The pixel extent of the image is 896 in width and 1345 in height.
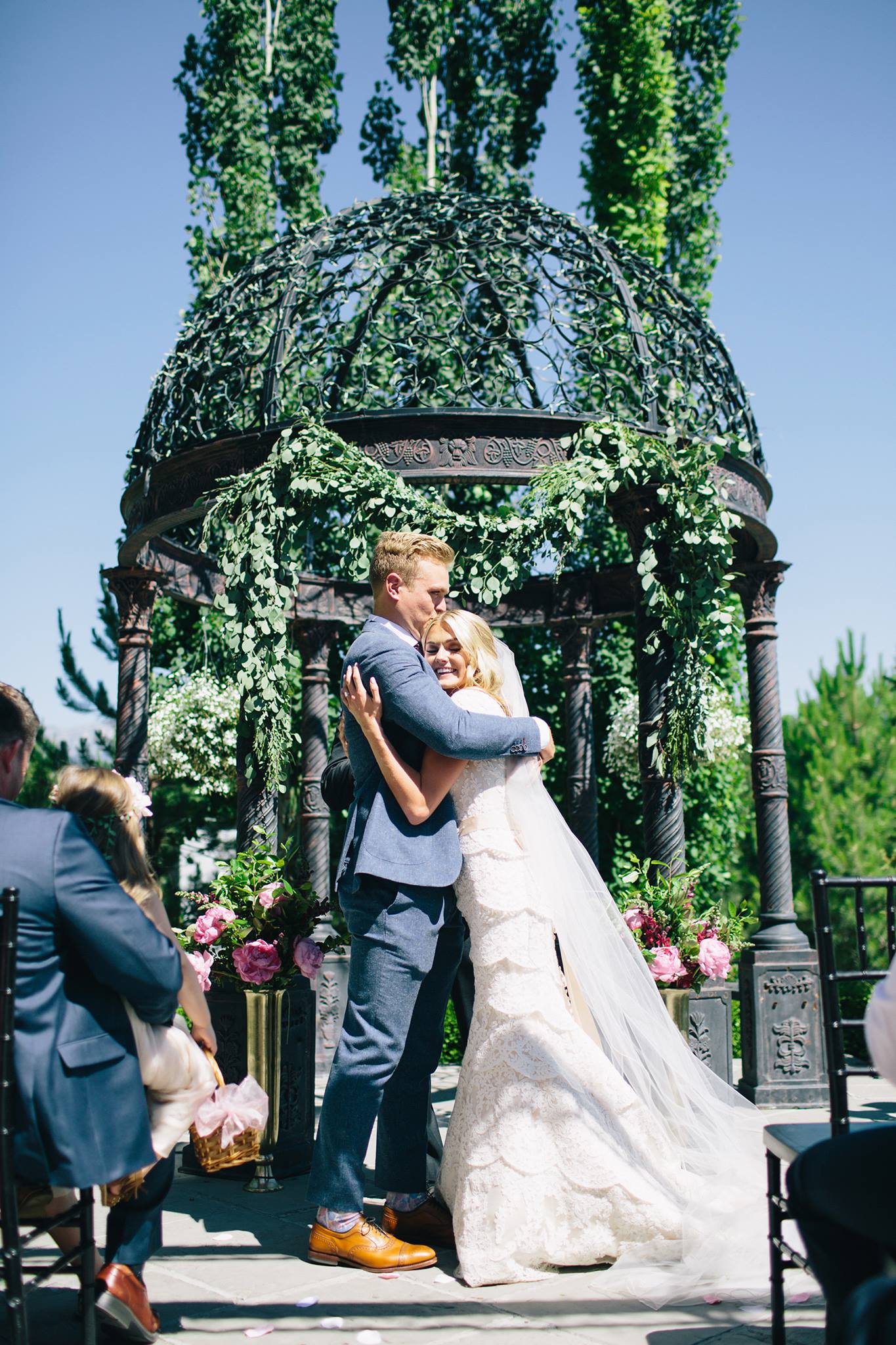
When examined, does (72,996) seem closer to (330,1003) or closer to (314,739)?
(330,1003)

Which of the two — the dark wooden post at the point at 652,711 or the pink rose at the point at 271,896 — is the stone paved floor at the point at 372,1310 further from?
the dark wooden post at the point at 652,711

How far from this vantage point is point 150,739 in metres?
11.7

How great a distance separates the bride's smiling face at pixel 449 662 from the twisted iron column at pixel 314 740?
6.04 meters

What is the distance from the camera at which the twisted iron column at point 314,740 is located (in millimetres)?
9711

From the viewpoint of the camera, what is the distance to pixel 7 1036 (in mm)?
2172

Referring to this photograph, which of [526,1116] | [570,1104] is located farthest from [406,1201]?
[570,1104]

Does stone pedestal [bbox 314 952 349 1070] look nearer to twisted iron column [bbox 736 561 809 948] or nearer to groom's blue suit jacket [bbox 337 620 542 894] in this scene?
twisted iron column [bbox 736 561 809 948]

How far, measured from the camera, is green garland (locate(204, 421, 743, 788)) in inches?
222

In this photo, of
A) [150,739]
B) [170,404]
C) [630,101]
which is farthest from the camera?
[630,101]

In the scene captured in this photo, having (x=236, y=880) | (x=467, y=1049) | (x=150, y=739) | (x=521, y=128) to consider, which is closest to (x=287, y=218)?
(x=521, y=128)

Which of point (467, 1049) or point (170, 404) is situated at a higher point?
point (170, 404)

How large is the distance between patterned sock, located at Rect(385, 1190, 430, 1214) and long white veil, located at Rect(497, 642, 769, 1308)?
2.62ft

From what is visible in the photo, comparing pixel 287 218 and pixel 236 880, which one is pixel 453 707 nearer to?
pixel 236 880

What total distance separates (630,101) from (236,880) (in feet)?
49.2
